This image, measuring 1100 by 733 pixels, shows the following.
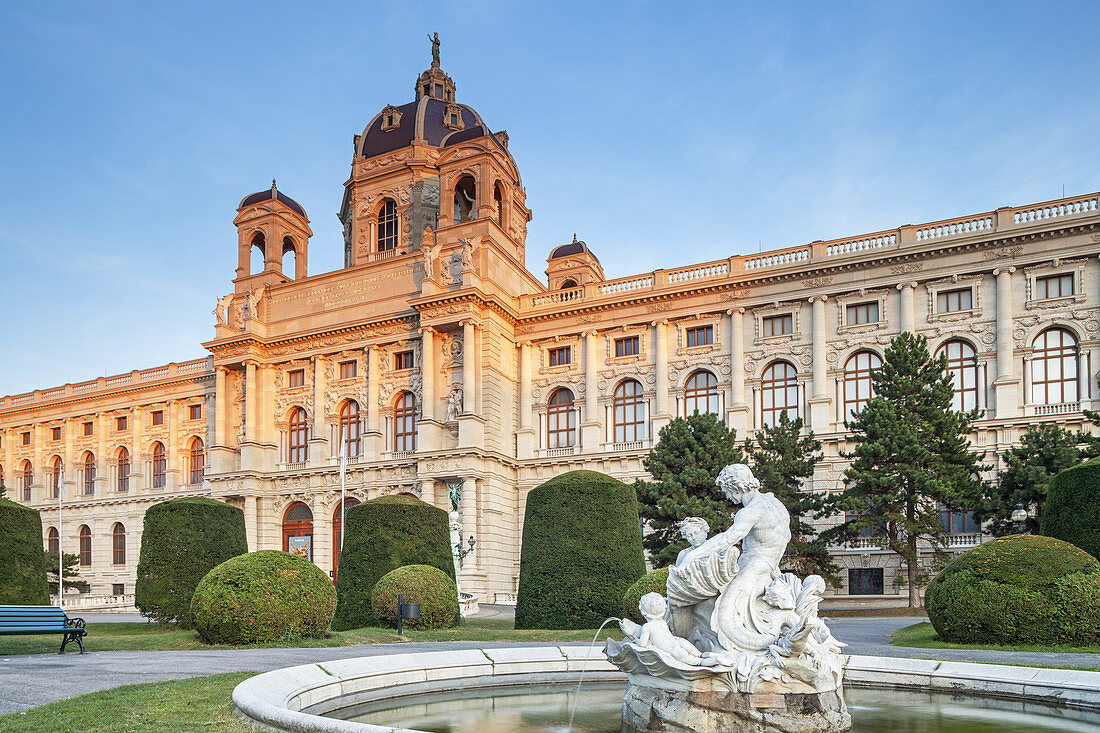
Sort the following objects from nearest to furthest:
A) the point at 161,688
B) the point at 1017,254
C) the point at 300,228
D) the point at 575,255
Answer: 1. the point at 161,688
2. the point at 1017,254
3. the point at 300,228
4. the point at 575,255

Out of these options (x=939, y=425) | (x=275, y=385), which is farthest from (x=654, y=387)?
(x=275, y=385)

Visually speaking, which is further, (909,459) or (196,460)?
(196,460)

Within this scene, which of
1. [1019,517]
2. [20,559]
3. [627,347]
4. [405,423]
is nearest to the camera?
[20,559]

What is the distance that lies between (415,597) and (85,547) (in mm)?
48734

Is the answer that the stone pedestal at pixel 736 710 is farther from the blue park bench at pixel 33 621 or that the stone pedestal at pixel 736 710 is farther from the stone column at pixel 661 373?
the stone column at pixel 661 373

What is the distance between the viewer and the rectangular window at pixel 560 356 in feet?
151

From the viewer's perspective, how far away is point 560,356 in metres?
46.5

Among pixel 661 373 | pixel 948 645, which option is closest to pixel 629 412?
pixel 661 373

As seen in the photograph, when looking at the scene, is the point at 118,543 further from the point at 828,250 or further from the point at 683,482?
the point at 828,250

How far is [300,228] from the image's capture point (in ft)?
186

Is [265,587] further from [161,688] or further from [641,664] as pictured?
[641,664]

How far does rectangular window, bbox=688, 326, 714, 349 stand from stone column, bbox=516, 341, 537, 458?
8753 millimetres

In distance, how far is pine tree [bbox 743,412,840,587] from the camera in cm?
3100

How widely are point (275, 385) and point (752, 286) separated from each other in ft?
91.0
